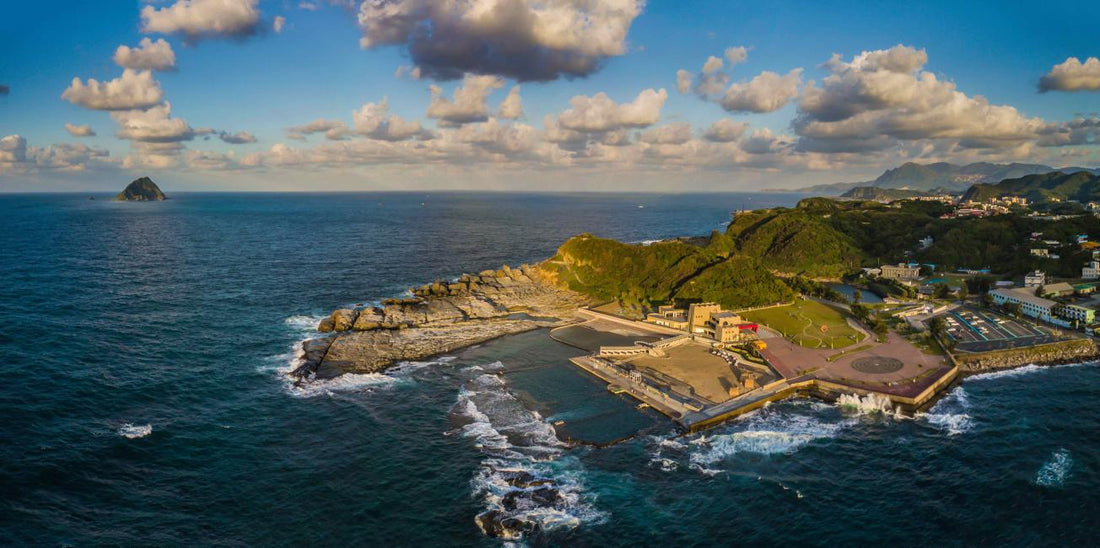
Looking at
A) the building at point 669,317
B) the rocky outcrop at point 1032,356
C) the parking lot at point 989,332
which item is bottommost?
the rocky outcrop at point 1032,356

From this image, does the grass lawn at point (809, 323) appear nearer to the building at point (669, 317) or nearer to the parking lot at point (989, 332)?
the building at point (669, 317)

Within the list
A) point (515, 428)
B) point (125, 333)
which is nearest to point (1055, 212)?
point (515, 428)

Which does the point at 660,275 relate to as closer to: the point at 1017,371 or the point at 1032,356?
the point at 1017,371

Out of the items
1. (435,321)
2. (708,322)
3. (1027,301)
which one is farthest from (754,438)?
(1027,301)

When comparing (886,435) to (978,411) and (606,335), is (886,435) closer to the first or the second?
(978,411)

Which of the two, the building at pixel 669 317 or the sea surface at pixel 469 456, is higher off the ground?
the building at pixel 669 317

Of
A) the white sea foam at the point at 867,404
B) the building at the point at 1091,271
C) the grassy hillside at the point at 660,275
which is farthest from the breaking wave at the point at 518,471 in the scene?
the building at the point at 1091,271

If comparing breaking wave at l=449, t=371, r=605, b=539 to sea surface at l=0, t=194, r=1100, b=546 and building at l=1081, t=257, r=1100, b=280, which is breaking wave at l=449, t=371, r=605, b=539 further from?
building at l=1081, t=257, r=1100, b=280
